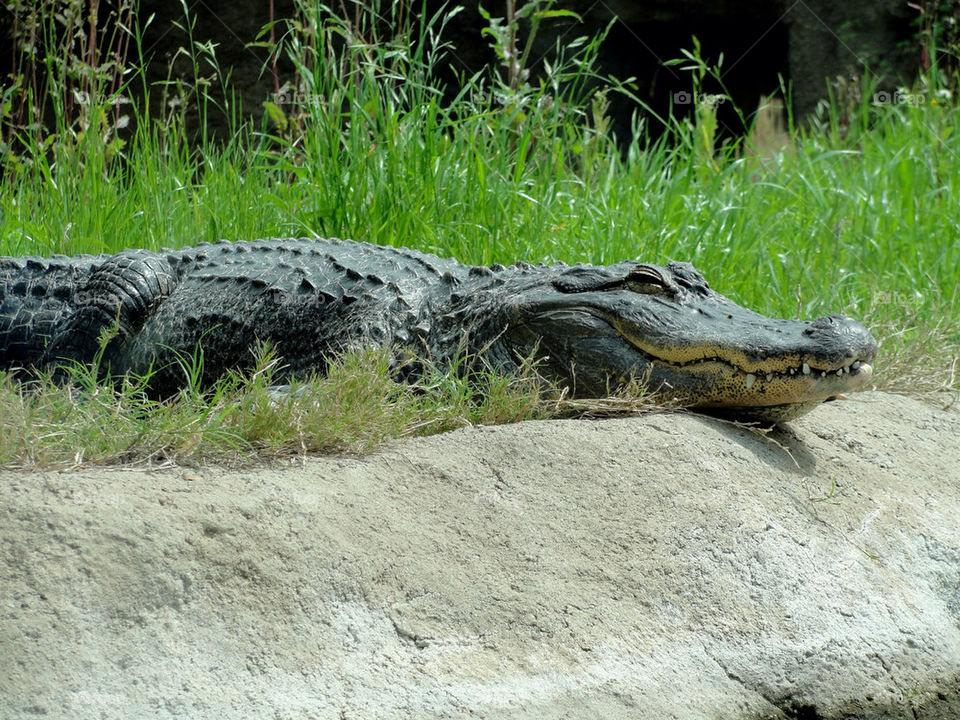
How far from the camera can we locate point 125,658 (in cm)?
207

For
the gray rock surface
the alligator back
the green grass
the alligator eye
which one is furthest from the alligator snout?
the alligator back

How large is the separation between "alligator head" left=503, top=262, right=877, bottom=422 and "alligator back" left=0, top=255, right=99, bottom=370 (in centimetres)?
195

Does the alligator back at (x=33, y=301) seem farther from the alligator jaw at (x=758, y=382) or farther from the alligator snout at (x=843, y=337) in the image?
the alligator snout at (x=843, y=337)

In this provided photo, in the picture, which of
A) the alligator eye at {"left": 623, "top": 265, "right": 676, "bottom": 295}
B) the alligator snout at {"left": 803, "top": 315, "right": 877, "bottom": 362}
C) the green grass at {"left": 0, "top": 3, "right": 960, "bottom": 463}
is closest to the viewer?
the alligator snout at {"left": 803, "top": 315, "right": 877, "bottom": 362}

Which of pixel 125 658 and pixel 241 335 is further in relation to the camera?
pixel 241 335

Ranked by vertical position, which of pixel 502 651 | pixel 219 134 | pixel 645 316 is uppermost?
pixel 645 316

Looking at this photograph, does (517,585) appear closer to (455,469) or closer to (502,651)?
(502,651)

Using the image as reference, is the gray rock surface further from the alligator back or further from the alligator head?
the alligator back

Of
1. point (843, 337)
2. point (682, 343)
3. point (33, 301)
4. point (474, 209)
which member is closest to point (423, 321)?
point (682, 343)

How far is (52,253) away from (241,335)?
1.52m

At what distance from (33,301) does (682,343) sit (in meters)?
2.74

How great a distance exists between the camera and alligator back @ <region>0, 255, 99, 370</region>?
454cm

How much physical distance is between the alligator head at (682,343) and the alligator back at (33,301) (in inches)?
76.9

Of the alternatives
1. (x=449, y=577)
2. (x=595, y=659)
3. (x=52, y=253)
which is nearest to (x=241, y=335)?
(x=52, y=253)
